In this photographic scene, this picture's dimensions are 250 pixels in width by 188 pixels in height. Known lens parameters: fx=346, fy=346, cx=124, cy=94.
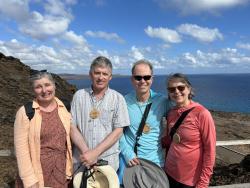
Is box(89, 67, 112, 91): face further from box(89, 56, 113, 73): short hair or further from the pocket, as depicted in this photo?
the pocket

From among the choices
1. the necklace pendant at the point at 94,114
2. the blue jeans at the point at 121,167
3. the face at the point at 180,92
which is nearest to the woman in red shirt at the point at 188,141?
the face at the point at 180,92

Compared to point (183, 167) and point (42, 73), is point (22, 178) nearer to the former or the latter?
point (42, 73)

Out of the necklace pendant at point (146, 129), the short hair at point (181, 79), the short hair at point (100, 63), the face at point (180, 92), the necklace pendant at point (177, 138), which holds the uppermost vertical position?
the short hair at point (100, 63)

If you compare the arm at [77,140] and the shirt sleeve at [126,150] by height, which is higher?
the arm at [77,140]

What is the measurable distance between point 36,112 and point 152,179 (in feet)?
5.19

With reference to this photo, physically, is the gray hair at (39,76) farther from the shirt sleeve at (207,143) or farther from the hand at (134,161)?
the shirt sleeve at (207,143)

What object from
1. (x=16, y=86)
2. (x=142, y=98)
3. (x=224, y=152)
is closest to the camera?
(x=142, y=98)

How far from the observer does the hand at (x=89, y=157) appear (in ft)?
12.4

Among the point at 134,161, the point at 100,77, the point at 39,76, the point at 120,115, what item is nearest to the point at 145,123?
the point at 120,115

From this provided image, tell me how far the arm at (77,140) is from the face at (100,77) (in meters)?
0.55

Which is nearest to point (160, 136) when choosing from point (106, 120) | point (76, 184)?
point (106, 120)

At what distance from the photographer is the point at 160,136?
4344mm

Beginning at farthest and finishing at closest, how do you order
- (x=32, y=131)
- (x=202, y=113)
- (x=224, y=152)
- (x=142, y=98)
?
1. (x=224, y=152)
2. (x=142, y=98)
3. (x=202, y=113)
4. (x=32, y=131)

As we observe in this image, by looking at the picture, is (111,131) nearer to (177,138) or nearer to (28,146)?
(177,138)
